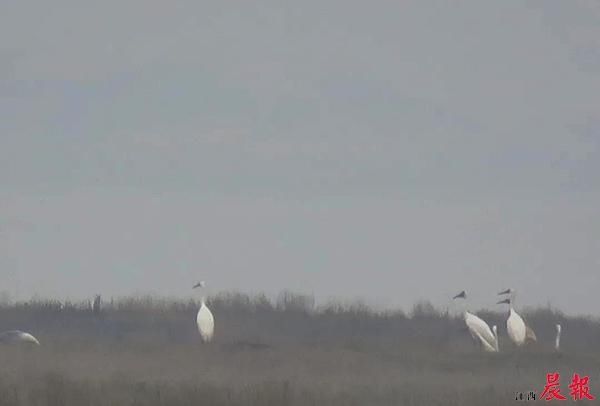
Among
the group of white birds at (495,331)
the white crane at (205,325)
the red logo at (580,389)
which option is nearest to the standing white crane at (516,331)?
the group of white birds at (495,331)

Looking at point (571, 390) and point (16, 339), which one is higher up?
point (16, 339)

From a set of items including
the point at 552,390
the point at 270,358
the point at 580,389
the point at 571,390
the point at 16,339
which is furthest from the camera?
the point at 16,339

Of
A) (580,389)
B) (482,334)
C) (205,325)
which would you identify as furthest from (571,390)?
(205,325)

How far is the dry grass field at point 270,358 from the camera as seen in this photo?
50.6 feet

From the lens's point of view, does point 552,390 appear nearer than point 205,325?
Yes

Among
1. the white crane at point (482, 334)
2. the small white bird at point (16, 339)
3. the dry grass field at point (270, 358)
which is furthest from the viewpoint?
the white crane at point (482, 334)

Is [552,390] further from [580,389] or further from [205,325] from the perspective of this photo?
[205,325]

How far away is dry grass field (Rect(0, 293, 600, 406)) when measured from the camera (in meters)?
15.4

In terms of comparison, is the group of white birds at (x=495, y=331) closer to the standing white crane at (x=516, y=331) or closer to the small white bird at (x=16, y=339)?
the standing white crane at (x=516, y=331)

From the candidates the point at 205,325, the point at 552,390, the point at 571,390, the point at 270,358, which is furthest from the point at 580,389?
the point at 205,325

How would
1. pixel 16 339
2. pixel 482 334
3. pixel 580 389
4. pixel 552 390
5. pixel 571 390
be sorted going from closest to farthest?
pixel 552 390 → pixel 580 389 → pixel 571 390 → pixel 16 339 → pixel 482 334

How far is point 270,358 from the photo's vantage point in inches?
859

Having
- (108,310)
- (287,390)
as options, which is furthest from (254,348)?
(108,310)

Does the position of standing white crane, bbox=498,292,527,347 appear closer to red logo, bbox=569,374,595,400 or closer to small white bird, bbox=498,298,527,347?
small white bird, bbox=498,298,527,347
